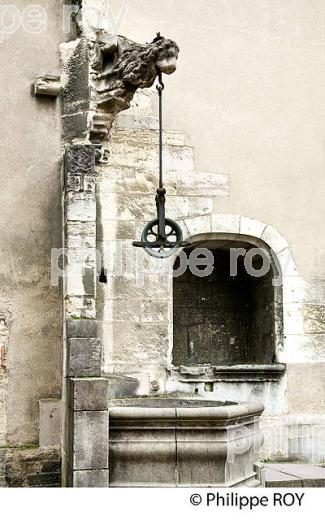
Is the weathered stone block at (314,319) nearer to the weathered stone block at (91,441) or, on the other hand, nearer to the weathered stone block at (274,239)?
the weathered stone block at (274,239)

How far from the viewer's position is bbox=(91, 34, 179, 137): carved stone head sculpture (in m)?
5.15

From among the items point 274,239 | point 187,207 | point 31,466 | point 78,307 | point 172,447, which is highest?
point 187,207

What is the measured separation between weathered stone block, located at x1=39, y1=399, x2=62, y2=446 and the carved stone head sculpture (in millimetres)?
1945

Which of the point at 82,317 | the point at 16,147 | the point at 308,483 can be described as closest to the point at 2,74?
the point at 16,147

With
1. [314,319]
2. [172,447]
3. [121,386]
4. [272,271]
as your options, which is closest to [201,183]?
[272,271]

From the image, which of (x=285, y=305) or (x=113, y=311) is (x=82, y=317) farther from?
(x=285, y=305)

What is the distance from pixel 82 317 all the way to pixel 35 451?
39.9 inches

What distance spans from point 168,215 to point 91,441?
2.23 m

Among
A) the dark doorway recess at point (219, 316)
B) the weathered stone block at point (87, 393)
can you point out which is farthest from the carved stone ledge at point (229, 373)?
the weathered stone block at point (87, 393)

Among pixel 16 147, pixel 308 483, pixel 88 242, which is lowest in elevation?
pixel 308 483

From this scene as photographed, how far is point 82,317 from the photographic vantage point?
486cm

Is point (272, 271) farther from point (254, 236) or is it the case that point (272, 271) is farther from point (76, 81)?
point (76, 81)

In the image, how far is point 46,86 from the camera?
5.53m

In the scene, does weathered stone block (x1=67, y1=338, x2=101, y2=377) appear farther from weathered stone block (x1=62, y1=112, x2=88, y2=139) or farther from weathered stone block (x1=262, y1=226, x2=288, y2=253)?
weathered stone block (x1=262, y1=226, x2=288, y2=253)
